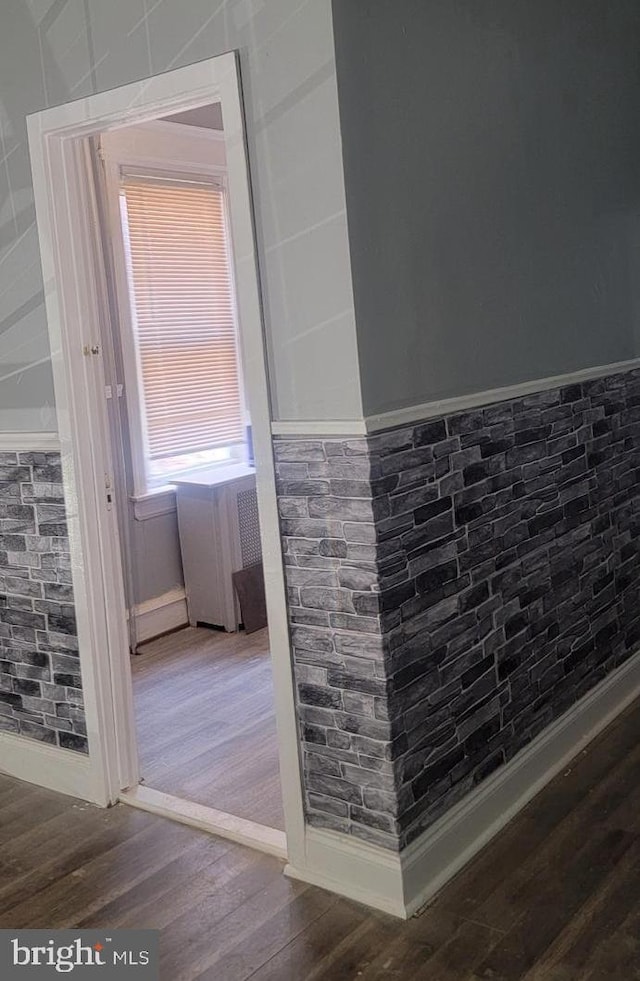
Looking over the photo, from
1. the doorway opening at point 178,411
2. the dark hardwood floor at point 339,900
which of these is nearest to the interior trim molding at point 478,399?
the dark hardwood floor at point 339,900

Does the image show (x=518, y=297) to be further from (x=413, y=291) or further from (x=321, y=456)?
(x=321, y=456)

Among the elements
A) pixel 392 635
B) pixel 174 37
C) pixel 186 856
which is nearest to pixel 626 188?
pixel 174 37

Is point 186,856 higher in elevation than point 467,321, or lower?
lower

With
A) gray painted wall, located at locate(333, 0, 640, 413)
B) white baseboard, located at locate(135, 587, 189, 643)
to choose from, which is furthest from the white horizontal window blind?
gray painted wall, located at locate(333, 0, 640, 413)

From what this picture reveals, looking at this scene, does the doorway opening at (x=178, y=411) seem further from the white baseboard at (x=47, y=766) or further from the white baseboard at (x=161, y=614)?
the white baseboard at (x=47, y=766)

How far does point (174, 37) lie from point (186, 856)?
2149 mm

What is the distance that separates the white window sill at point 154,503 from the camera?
468 cm

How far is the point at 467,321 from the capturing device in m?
2.67

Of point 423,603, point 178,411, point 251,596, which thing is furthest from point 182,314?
point 423,603

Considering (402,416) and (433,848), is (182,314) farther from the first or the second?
(433,848)

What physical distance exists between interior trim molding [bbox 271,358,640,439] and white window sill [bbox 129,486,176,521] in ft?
7.39

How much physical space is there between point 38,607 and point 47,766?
515 mm

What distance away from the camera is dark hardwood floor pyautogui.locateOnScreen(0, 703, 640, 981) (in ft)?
7.48

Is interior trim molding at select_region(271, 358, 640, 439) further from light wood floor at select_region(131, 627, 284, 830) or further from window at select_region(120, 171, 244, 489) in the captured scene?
window at select_region(120, 171, 244, 489)
